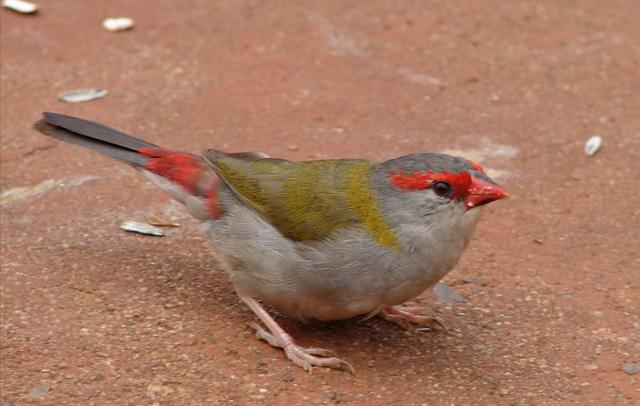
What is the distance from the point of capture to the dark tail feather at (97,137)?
5.43m

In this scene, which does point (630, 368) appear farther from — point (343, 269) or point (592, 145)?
point (592, 145)

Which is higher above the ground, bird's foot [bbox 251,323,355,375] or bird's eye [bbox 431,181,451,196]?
bird's eye [bbox 431,181,451,196]

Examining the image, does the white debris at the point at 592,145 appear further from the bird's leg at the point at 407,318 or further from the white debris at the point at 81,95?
the white debris at the point at 81,95

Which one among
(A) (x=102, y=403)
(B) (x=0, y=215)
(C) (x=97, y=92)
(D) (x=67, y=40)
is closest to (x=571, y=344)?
(A) (x=102, y=403)

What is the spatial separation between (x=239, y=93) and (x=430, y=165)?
124 inches

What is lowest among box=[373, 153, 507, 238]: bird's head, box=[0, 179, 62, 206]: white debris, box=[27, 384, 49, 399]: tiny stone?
box=[0, 179, 62, 206]: white debris

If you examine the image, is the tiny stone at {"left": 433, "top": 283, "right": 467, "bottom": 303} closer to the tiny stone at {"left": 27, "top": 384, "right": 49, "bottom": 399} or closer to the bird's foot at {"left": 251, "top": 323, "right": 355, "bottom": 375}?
the bird's foot at {"left": 251, "top": 323, "right": 355, "bottom": 375}

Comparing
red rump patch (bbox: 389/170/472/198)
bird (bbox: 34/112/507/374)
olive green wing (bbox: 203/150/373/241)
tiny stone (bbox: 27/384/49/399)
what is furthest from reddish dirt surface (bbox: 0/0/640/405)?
red rump patch (bbox: 389/170/472/198)

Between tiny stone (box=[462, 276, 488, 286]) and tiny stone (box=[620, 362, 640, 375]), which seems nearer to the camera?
tiny stone (box=[620, 362, 640, 375])

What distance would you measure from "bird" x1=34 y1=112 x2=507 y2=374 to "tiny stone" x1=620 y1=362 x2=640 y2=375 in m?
0.89

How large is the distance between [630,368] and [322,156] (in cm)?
257

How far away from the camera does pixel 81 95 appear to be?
24.2 feet

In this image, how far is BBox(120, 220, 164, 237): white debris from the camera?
5780 millimetres

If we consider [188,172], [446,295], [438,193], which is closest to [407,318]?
[446,295]
